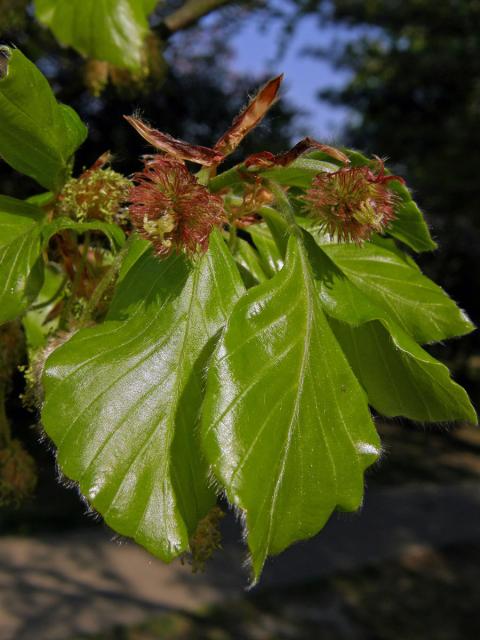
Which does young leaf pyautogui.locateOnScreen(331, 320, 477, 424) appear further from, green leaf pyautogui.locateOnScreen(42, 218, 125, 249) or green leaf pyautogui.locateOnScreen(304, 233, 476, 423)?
green leaf pyautogui.locateOnScreen(42, 218, 125, 249)

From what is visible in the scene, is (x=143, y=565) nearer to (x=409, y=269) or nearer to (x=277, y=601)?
(x=277, y=601)

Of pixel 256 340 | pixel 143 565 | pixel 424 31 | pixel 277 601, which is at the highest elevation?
pixel 256 340

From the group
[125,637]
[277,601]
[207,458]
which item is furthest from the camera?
[277,601]

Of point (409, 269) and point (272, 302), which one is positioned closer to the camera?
point (272, 302)

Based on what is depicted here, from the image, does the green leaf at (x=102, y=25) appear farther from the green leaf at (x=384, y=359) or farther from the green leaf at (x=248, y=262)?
the green leaf at (x=384, y=359)

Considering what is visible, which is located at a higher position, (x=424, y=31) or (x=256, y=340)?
(x=256, y=340)

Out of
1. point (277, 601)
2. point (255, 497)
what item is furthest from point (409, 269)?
point (277, 601)

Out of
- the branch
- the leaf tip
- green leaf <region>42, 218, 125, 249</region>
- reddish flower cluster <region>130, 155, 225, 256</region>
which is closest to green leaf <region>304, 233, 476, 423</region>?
reddish flower cluster <region>130, 155, 225, 256</region>

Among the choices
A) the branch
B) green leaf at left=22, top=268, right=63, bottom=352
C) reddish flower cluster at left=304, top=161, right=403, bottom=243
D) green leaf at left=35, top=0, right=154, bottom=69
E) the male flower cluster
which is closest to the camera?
reddish flower cluster at left=304, top=161, right=403, bottom=243
